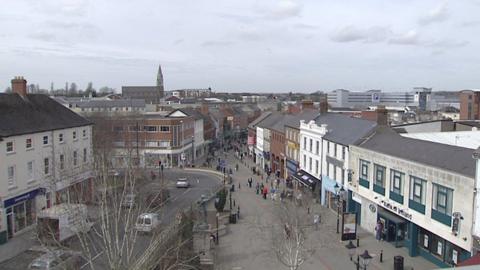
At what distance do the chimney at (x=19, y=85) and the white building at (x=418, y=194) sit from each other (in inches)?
1064

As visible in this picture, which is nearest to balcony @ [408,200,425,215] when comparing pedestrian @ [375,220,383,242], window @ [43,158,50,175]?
pedestrian @ [375,220,383,242]

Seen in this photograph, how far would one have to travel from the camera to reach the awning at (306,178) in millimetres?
43719

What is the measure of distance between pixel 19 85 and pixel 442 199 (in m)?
32.6

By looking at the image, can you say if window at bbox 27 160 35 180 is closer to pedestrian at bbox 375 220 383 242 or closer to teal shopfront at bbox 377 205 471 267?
pedestrian at bbox 375 220 383 242

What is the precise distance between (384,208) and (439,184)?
6.62m

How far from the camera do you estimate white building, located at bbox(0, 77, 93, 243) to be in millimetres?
31019

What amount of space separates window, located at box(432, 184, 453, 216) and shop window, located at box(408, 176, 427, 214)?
948 mm

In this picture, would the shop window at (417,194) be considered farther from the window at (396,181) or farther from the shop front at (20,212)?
the shop front at (20,212)

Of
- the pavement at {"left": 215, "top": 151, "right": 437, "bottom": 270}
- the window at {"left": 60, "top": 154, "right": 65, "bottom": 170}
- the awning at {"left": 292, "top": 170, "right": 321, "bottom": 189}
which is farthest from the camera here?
the awning at {"left": 292, "top": 170, "right": 321, "bottom": 189}

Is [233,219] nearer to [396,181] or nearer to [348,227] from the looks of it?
[348,227]

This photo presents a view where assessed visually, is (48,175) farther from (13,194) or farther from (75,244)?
(75,244)

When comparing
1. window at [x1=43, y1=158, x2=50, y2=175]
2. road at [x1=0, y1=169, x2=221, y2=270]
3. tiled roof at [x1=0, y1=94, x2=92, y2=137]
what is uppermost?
tiled roof at [x1=0, y1=94, x2=92, y2=137]

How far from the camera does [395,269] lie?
2414 centimetres

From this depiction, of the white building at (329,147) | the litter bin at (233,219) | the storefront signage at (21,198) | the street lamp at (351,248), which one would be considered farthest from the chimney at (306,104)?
the storefront signage at (21,198)
